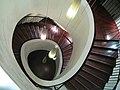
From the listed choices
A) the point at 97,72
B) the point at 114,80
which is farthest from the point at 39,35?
the point at 114,80

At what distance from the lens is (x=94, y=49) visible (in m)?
6.83

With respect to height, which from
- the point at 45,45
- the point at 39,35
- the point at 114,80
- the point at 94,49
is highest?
the point at 39,35

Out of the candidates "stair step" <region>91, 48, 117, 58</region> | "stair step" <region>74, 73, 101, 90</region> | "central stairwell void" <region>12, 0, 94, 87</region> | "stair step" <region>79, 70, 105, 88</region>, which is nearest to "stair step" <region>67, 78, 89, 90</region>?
"stair step" <region>74, 73, 101, 90</region>

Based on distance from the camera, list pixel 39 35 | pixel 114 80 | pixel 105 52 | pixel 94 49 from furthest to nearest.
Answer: pixel 39 35
pixel 94 49
pixel 105 52
pixel 114 80

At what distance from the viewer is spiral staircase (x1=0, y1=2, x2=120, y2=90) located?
631 cm

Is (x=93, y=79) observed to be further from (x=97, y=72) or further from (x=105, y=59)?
(x=105, y=59)

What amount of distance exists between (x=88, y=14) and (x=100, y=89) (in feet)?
7.76

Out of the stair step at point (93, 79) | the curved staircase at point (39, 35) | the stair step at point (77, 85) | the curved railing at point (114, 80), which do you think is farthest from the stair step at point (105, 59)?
the curved staircase at point (39, 35)

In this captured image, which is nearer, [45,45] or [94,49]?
[94,49]

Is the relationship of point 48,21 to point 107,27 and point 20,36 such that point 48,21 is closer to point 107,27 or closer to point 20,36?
point 20,36

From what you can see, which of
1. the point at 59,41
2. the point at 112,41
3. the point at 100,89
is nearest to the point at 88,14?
the point at 112,41

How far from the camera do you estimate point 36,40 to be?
30.2 ft

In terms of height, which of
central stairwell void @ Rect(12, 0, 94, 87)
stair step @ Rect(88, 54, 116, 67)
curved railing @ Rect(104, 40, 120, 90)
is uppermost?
central stairwell void @ Rect(12, 0, 94, 87)

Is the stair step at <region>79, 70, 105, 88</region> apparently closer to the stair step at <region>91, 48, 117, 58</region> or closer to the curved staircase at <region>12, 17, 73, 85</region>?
the stair step at <region>91, 48, 117, 58</region>
